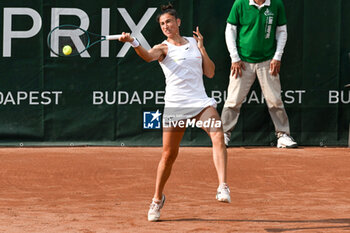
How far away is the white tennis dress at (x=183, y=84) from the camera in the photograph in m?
5.24

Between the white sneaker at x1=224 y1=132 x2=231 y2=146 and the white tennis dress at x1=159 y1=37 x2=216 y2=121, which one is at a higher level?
the white tennis dress at x1=159 y1=37 x2=216 y2=121

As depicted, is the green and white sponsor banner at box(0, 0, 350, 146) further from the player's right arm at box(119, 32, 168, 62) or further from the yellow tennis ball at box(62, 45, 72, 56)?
the player's right arm at box(119, 32, 168, 62)

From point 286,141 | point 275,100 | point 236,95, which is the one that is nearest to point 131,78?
point 236,95

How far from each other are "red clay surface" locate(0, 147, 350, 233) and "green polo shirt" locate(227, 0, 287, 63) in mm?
1274

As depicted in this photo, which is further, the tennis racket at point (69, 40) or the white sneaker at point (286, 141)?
the white sneaker at point (286, 141)

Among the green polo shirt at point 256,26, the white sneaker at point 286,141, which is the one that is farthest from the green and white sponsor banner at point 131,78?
the green polo shirt at point 256,26

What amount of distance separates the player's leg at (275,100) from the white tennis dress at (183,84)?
382 centimetres

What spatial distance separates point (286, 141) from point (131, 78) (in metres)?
2.21

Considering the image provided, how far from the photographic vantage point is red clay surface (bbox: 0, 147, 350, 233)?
5168mm

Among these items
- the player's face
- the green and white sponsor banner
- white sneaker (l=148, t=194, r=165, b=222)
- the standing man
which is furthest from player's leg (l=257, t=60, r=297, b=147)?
white sneaker (l=148, t=194, r=165, b=222)

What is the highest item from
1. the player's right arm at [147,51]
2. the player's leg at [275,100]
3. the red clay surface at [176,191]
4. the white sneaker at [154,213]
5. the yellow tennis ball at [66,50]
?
the player's right arm at [147,51]

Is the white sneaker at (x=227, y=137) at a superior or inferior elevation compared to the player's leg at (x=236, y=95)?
inferior

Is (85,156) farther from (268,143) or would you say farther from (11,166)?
(268,143)

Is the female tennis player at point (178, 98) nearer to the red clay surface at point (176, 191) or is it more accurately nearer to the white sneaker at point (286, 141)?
the red clay surface at point (176, 191)
